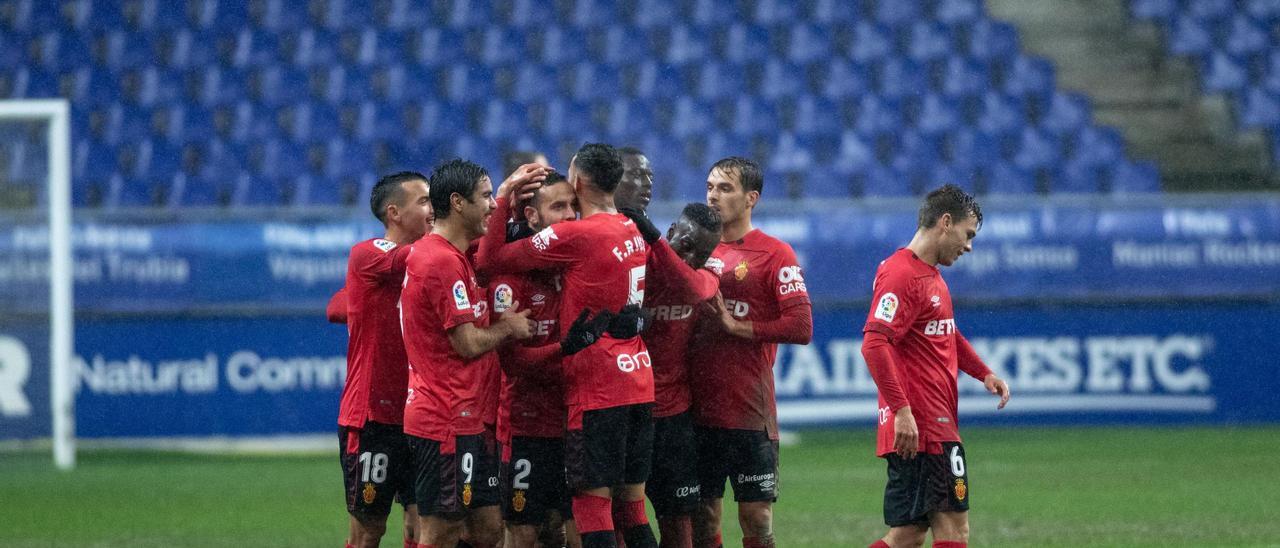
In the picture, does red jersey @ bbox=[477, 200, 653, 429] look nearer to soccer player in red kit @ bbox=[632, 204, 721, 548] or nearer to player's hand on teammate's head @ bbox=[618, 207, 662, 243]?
player's hand on teammate's head @ bbox=[618, 207, 662, 243]

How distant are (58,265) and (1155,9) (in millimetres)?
10972

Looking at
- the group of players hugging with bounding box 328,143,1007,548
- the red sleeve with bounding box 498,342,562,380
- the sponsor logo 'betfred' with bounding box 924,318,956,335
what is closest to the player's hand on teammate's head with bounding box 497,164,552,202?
the group of players hugging with bounding box 328,143,1007,548

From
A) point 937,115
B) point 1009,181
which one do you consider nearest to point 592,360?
point 1009,181

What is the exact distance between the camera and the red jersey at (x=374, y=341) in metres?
6.21

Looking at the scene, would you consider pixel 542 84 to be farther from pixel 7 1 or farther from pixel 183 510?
pixel 183 510

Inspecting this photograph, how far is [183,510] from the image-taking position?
948cm

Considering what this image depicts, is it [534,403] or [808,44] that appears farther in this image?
[808,44]

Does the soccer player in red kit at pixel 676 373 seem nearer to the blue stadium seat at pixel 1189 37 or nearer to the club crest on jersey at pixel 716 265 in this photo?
the club crest on jersey at pixel 716 265

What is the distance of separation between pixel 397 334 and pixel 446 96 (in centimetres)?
1017

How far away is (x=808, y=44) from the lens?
645 inches

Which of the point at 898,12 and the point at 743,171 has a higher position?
the point at 898,12

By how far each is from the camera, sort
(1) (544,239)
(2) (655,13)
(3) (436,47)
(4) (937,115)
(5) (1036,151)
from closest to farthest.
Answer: (1) (544,239) → (5) (1036,151) → (4) (937,115) → (3) (436,47) → (2) (655,13)

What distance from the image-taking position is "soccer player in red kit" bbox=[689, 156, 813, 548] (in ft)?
21.3

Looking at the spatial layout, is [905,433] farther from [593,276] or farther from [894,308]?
[593,276]
